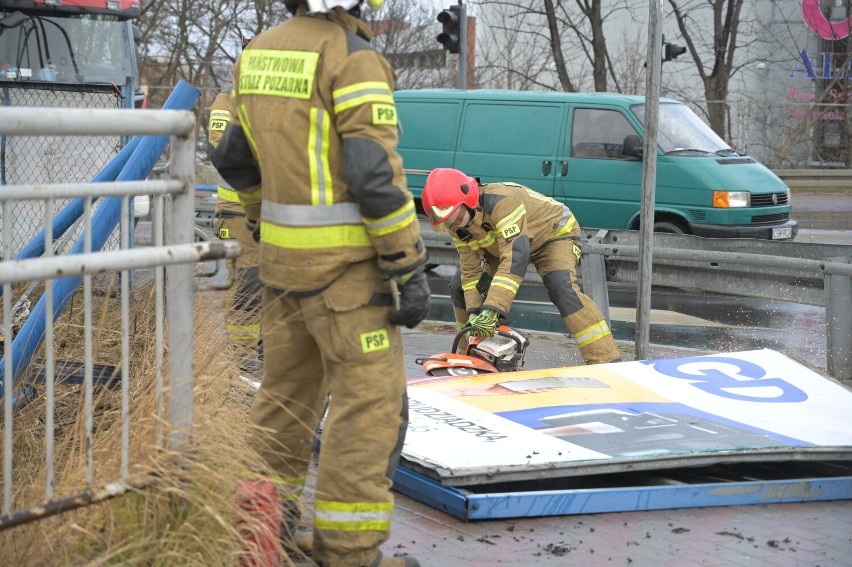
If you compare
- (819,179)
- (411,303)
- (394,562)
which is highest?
(819,179)

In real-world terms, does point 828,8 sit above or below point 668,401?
above

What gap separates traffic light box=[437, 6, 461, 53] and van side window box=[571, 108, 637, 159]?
126 inches

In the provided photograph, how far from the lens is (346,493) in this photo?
352 centimetres

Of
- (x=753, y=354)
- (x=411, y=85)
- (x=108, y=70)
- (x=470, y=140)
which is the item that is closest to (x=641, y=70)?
(x=411, y=85)

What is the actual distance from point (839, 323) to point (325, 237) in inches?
170

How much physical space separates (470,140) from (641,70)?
18360 millimetres

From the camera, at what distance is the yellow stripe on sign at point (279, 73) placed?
11.2ft

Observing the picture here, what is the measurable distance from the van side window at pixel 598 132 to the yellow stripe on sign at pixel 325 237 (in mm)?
9487

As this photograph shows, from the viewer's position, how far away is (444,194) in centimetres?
655

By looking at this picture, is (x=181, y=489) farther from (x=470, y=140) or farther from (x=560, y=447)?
(x=470, y=140)

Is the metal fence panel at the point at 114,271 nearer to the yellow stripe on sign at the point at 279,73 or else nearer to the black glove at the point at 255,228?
the yellow stripe on sign at the point at 279,73

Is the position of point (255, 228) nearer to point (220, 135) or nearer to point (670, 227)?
point (220, 135)

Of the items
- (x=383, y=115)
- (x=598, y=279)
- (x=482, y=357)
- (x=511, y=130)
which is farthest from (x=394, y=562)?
(x=511, y=130)

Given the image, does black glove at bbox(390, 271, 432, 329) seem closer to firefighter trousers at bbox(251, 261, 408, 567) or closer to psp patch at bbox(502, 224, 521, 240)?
firefighter trousers at bbox(251, 261, 408, 567)
